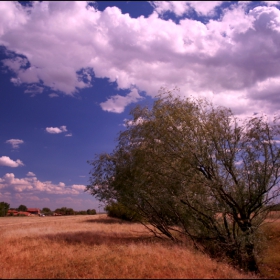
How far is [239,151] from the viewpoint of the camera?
15312 mm

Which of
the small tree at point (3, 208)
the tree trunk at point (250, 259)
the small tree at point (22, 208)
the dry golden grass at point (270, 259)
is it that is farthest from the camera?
the small tree at point (22, 208)

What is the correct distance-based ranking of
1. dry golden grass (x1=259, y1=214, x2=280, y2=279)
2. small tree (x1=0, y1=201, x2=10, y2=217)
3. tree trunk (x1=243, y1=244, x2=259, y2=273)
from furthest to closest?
1. small tree (x1=0, y1=201, x2=10, y2=217)
2. dry golden grass (x1=259, y1=214, x2=280, y2=279)
3. tree trunk (x1=243, y1=244, x2=259, y2=273)

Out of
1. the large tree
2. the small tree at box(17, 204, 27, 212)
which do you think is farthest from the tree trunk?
the small tree at box(17, 204, 27, 212)

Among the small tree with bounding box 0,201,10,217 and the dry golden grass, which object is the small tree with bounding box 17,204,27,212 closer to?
the small tree with bounding box 0,201,10,217

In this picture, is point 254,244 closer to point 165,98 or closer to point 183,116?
point 183,116

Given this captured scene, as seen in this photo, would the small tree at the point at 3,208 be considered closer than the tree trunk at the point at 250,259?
No

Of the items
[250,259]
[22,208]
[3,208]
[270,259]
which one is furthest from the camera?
[22,208]

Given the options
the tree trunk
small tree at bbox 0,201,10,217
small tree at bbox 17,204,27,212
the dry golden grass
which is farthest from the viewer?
small tree at bbox 17,204,27,212

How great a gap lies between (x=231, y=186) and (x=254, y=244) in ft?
8.85

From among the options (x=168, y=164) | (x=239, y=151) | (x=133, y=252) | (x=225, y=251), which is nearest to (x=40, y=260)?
(x=133, y=252)

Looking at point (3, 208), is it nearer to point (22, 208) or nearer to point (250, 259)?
point (22, 208)

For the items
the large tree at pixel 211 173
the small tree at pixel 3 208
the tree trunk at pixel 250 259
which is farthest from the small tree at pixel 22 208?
the tree trunk at pixel 250 259

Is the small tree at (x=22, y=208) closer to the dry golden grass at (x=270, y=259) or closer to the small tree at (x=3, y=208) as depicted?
the small tree at (x=3, y=208)

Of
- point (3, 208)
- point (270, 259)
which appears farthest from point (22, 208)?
point (270, 259)
